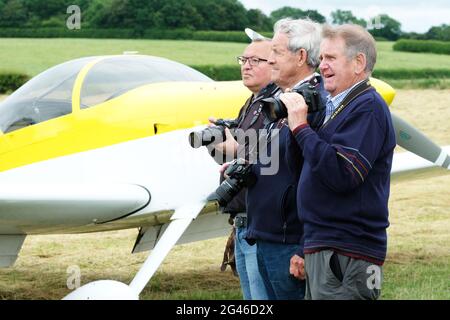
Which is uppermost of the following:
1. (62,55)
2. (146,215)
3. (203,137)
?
(203,137)

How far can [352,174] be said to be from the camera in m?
3.45

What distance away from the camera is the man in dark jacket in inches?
159

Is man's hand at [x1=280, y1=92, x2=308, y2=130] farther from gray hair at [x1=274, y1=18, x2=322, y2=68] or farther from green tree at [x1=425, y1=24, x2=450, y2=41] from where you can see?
green tree at [x1=425, y1=24, x2=450, y2=41]

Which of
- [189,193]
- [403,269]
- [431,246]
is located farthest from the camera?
[431,246]

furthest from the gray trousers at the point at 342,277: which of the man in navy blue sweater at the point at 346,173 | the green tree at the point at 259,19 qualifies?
the green tree at the point at 259,19

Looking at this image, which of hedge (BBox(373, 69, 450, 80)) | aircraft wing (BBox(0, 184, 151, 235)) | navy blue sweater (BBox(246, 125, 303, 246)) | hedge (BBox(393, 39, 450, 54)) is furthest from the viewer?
hedge (BBox(393, 39, 450, 54))

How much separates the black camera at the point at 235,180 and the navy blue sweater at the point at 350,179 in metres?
0.49

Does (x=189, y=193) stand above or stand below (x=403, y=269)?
above

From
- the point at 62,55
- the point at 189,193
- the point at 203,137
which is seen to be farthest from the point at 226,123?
the point at 62,55

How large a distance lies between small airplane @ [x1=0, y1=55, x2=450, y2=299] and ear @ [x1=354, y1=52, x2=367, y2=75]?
2.42 metres

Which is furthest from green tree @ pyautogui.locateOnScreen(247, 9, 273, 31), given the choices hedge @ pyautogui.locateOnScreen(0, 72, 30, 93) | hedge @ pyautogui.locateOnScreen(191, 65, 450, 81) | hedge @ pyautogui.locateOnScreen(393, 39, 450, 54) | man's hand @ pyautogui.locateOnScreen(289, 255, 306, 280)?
man's hand @ pyautogui.locateOnScreen(289, 255, 306, 280)

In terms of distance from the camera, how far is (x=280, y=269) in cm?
414
